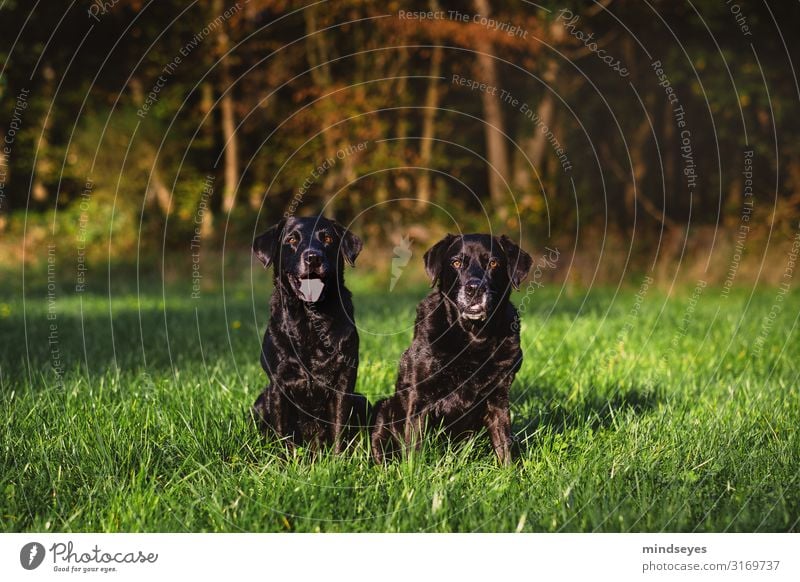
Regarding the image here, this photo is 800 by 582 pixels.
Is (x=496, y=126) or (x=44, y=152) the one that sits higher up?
(x=44, y=152)

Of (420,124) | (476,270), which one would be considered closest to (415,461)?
(476,270)

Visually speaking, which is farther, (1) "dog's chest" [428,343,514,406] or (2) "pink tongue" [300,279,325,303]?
(1) "dog's chest" [428,343,514,406]

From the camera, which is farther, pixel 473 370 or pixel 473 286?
pixel 473 370

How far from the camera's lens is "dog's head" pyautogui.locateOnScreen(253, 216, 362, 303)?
4320mm

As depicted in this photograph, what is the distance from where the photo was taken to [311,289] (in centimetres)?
442

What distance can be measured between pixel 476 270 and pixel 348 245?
0.78m

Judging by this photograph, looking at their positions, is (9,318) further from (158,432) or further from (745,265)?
(745,265)

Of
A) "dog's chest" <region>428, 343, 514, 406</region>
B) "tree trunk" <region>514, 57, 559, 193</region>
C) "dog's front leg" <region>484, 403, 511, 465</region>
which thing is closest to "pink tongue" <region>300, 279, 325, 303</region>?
"dog's chest" <region>428, 343, 514, 406</region>

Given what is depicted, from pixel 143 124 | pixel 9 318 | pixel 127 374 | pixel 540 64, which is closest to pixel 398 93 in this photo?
pixel 540 64

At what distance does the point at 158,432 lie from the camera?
4.74 metres

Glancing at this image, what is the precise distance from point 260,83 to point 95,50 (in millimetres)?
4288

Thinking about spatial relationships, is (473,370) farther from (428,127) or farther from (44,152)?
(44,152)

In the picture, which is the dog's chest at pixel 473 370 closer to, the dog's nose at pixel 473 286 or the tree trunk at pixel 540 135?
the dog's nose at pixel 473 286
